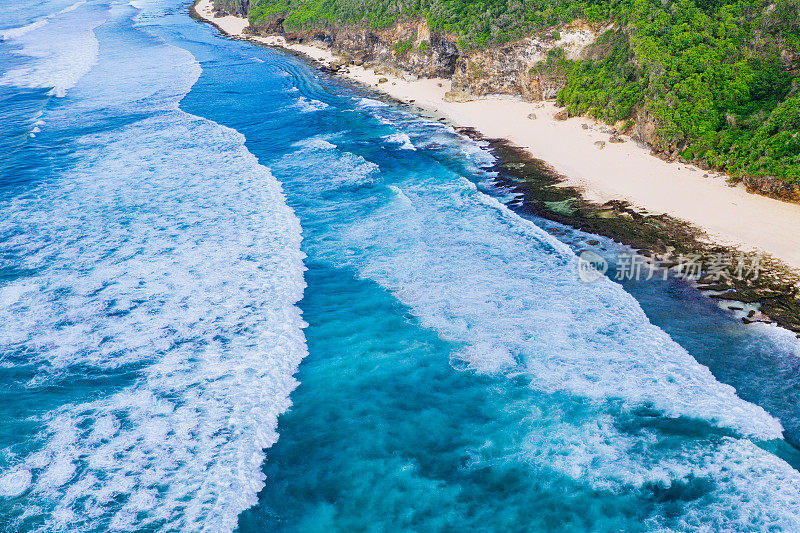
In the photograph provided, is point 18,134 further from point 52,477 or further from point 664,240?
point 664,240

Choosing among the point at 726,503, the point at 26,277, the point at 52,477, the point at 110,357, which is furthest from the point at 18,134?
the point at 726,503

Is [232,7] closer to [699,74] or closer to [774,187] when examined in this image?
[699,74]
